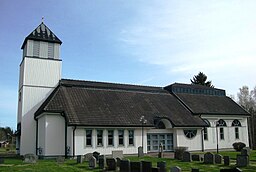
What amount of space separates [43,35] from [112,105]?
11.7 metres

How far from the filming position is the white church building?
1116 inches

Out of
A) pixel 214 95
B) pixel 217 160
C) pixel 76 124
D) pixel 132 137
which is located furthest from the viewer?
pixel 214 95

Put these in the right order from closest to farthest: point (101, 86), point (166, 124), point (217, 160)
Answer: point (217, 160) < point (166, 124) < point (101, 86)

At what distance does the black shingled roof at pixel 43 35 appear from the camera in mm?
33625

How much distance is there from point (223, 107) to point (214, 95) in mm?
3911

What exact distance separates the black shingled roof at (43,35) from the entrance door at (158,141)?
15514 mm

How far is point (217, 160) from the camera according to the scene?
70.6 feet

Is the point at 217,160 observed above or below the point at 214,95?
below

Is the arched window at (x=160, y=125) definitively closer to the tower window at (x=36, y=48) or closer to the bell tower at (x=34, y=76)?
the bell tower at (x=34, y=76)

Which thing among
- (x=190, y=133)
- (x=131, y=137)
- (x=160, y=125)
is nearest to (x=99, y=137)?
(x=131, y=137)

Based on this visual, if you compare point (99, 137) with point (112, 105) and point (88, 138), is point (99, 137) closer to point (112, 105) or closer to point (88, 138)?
point (88, 138)

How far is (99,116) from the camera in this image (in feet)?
A: 96.5

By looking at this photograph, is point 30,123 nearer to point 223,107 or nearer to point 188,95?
point 188,95

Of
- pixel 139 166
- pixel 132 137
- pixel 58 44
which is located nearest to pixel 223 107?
pixel 132 137
